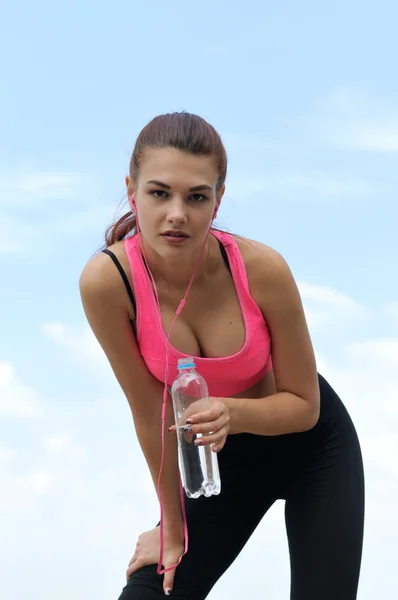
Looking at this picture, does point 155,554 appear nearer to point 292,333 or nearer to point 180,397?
point 180,397

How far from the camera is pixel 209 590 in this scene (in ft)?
13.0

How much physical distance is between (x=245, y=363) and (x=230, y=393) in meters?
0.20

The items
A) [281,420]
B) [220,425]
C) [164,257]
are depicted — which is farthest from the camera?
[281,420]

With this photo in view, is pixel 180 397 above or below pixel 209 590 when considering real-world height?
above

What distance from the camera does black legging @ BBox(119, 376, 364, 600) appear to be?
3805mm

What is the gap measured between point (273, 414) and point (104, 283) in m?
0.87

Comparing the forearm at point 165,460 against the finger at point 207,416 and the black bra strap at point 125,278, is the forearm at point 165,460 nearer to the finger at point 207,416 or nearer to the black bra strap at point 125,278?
the black bra strap at point 125,278

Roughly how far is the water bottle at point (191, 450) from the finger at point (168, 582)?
1.13 ft

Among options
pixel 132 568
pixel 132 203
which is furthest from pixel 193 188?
pixel 132 568

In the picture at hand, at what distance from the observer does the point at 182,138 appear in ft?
11.3

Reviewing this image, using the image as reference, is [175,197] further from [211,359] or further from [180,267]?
[211,359]

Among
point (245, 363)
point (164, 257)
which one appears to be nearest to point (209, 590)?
point (245, 363)

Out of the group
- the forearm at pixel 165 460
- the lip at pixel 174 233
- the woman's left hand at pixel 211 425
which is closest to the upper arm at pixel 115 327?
the forearm at pixel 165 460

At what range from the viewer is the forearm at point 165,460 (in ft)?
13.0
